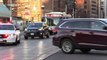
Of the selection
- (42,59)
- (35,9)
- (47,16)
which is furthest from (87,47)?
(35,9)

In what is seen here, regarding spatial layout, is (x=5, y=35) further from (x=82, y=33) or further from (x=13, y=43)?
(x=82, y=33)

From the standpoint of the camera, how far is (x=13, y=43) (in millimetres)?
28562

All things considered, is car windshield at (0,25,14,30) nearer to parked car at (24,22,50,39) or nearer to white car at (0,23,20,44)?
white car at (0,23,20,44)

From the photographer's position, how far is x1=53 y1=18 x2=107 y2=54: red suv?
765 inches

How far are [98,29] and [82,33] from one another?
2.94 ft

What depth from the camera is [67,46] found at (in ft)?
67.4

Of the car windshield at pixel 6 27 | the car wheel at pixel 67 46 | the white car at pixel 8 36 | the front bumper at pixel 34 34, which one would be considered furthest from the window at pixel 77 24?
the front bumper at pixel 34 34

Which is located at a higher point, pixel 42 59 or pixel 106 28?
pixel 106 28

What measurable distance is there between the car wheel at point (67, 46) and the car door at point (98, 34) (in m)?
1.27

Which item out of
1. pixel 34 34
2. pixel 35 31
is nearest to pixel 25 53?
pixel 34 34

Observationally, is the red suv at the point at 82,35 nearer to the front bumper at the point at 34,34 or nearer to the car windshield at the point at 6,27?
the car windshield at the point at 6,27

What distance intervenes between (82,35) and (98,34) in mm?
938

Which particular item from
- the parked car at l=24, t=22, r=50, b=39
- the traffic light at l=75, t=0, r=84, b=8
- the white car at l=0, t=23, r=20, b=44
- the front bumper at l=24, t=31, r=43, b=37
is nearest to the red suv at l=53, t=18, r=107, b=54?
the white car at l=0, t=23, r=20, b=44

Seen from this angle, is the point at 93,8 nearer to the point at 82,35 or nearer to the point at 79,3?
the point at 79,3
